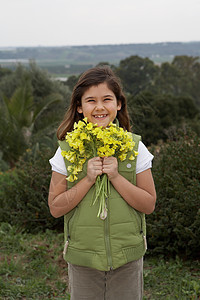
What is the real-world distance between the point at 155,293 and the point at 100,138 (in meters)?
2.06

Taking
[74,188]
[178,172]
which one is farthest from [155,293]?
[74,188]

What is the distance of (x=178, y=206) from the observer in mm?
3865

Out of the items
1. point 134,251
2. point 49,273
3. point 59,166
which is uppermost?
point 59,166

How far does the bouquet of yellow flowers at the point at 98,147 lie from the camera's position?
1864 mm

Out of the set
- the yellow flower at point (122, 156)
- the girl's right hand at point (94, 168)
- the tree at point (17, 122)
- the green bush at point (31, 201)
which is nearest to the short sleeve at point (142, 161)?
the yellow flower at point (122, 156)

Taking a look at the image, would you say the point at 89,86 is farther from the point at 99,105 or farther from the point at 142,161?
the point at 142,161

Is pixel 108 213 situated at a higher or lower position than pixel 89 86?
lower

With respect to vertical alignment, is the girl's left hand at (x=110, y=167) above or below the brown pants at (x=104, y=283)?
above

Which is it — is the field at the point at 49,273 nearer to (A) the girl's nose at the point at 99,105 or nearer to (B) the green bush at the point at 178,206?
(B) the green bush at the point at 178,206

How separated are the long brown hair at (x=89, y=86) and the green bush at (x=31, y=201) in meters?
2.75

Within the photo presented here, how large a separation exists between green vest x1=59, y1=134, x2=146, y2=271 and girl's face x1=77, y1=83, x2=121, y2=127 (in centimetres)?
25

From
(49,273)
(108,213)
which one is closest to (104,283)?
(108,213)

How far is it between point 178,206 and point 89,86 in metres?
2.17

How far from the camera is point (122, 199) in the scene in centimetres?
198
